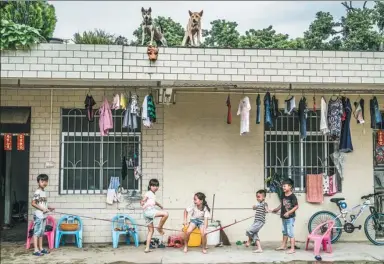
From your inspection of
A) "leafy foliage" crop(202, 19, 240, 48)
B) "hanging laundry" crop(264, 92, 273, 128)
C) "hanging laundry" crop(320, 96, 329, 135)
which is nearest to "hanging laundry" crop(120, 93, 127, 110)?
"hanging laundry" crop(264, 92, 273, 128)

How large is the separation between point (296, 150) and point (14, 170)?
7257mm

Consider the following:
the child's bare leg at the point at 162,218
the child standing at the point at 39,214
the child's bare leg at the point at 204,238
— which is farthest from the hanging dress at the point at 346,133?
the child standing at the point at 39,214

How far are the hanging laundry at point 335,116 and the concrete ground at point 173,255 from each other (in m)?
2.17

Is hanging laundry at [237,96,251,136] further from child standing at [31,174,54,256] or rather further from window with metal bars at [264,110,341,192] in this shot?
child standing at [31,174,54,256]

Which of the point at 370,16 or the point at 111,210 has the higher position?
the point at 370,16

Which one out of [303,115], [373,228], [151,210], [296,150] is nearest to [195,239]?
[151,210]

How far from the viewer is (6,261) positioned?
7293 mm

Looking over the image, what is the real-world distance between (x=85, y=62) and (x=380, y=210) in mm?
6744

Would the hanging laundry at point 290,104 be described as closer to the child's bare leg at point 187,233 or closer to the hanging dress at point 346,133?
the hanging dress at point 346,133

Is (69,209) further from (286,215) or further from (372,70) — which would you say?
(372,70)

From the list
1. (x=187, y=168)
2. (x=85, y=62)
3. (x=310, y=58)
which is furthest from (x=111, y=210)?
(x=310, y=58)

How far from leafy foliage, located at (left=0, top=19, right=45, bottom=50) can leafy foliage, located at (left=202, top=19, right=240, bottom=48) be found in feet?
58.4

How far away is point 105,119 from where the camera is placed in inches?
314

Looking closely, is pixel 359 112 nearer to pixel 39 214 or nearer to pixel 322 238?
pixel 322 238
